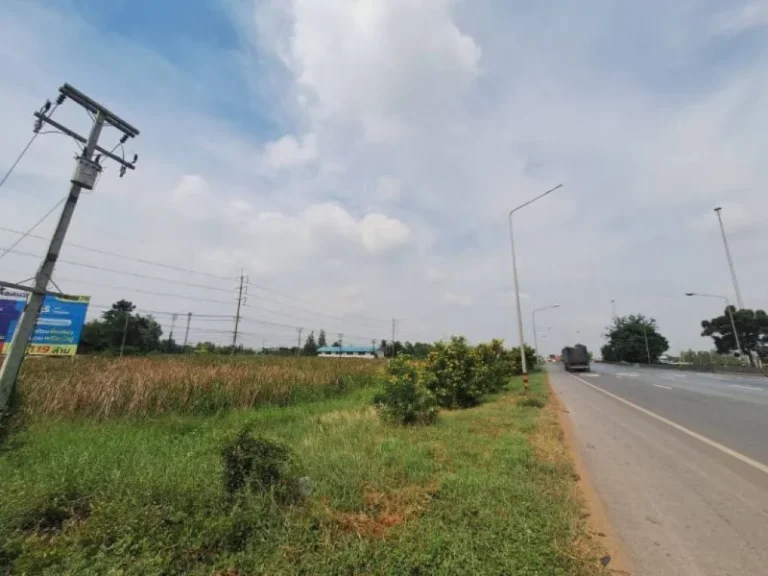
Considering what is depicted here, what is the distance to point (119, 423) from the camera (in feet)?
30.2

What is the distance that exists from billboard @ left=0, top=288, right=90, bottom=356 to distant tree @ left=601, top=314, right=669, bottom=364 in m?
76.8

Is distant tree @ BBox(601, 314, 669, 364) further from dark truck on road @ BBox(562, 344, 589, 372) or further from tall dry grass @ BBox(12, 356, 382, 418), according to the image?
tall dry grass @ BBox(12, 356, 382, 418)

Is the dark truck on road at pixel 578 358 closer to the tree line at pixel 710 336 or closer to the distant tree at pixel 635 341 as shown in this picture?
the tree line at pixel 710 336

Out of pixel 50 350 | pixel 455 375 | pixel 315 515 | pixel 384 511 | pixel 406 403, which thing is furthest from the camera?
A: pixel 50 350

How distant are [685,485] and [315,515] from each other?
486 centimetres

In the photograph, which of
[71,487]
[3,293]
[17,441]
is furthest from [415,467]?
[3,293]

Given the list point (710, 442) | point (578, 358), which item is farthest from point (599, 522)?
point (578, 358)

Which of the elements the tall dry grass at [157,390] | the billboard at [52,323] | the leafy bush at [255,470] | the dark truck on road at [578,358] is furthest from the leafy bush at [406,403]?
the dark truck on road at [578,358]

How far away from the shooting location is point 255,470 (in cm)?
403

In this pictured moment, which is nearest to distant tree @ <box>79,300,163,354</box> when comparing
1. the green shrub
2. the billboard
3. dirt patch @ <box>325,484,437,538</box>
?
the billboard

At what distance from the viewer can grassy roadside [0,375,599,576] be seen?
9.44 ft

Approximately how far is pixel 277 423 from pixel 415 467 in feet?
18.2

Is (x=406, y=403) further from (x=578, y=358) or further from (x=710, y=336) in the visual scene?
(x=710, y=336)

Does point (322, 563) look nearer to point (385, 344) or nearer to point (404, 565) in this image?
point (404, 565)
